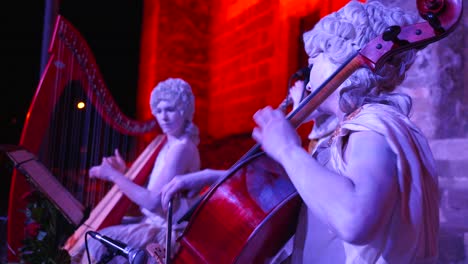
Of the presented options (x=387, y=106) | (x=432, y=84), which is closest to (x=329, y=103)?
(x=387, y=106)

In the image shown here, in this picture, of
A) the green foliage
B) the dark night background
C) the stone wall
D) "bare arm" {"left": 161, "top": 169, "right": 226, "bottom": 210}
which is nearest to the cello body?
"bare arm" {"left": 161, "top": 169, "right": 226, "bottom": 210}

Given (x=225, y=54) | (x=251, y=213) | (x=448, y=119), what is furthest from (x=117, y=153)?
(x=225, y=54)

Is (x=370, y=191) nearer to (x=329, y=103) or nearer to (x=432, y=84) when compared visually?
(x=329, y=103)

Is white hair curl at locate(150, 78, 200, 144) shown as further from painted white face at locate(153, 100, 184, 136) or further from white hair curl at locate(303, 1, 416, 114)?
white hair curl at locate(303, 1, 416, 114)

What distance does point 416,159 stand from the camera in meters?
0.92

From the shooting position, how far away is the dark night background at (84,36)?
16.6 feet

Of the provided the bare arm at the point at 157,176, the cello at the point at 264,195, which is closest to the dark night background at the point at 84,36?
the bare arm at the point at 157,176

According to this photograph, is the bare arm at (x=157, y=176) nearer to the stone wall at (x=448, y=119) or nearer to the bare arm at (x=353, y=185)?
the stone wall at (x=448, y=119)

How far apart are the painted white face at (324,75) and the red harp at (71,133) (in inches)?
48.3

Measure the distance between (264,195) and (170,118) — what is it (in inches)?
64.1

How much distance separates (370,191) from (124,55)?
5.34 meters

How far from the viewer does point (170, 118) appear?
2.65 metres

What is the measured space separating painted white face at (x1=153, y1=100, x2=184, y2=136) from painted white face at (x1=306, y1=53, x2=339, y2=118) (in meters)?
1.60

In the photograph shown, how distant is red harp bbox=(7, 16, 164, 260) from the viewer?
210 cm
